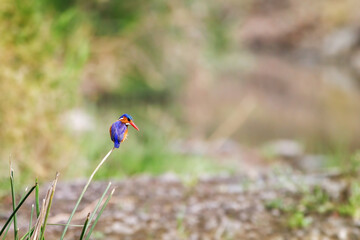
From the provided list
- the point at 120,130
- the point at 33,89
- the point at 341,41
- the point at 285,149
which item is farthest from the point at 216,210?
the point at 341,41

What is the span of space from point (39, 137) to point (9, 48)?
70 centimetres

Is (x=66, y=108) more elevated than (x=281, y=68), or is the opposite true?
(x=281, y=68)

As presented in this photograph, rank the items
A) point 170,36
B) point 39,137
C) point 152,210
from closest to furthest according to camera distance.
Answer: point 152,210, point 39,137, point 170,36

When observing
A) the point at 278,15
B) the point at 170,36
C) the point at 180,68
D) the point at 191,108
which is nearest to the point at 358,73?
the point at 191,108

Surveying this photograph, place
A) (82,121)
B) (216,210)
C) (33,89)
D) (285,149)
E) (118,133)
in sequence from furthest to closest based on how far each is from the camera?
(285,149) → (82,121) → (33,89) → (216,210) → (118,133)

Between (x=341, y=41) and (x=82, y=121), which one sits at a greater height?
(x=341, y=41)

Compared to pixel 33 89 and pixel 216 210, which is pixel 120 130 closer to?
pixel 216 210

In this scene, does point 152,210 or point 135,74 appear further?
point 135,74

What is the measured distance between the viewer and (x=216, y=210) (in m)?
2.67

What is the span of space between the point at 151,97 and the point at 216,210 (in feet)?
22.9

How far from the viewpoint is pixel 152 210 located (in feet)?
8.55

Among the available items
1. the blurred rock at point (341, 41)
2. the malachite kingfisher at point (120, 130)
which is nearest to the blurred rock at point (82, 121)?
the malachite kingfisher at point (120, 130)

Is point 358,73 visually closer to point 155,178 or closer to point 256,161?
point 256,161

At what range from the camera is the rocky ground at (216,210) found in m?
2.34
